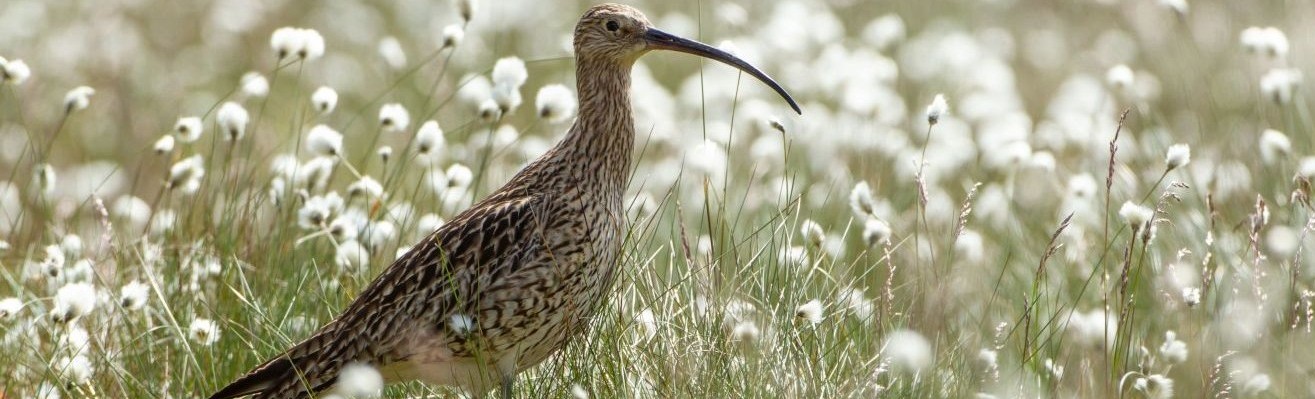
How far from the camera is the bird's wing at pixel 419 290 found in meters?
4.91

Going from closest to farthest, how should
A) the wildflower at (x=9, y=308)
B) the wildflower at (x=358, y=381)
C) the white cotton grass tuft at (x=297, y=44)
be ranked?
the wildflower at (x=358, y=381)
the wildflower at (x=9, y=308)
the white cotton grass tuft at (x=297, y=44)

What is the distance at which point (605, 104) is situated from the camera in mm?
5434

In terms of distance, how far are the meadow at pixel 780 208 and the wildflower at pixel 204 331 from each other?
0.06ft

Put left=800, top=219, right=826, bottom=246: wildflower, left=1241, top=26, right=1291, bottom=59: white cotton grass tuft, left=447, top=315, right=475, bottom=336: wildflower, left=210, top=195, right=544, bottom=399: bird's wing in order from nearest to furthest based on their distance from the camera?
left=447, top=315, right=475, bottom=336: wildflower < left=210, top=195, right=544, bottom=399: bird's wing < left=800, top=219, right=826, bottom=246: wildflower < left=1241, top=26, right=1291, bottom=59: white cotton grass tuft

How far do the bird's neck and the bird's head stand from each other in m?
0.04

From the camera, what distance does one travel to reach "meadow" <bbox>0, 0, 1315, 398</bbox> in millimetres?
4754

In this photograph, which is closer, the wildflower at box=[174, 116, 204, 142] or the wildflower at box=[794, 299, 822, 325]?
the wildflower at box=[794, 299, 822, 325]

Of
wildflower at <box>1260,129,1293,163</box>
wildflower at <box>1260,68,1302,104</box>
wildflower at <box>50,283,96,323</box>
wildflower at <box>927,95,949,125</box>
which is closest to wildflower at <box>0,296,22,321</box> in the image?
wildflower at <box>50,283,96,323</box>

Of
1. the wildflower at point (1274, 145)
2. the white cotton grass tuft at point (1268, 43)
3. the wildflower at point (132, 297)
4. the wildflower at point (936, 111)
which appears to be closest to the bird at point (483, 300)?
the wildflower at point (132, 297)

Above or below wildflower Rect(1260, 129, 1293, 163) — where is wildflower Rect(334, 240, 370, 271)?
below

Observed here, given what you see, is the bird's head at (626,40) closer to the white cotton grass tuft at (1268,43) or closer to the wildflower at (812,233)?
the wildflower at (812,233)

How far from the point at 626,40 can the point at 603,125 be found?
0.29 meters

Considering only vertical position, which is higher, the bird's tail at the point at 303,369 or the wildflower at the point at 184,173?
the wildflower at the point at 184,173

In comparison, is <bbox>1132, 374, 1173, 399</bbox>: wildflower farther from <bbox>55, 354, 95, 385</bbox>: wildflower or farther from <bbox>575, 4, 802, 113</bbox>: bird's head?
<bbox>55, 354, 95, 385</bbox>: wildflower
